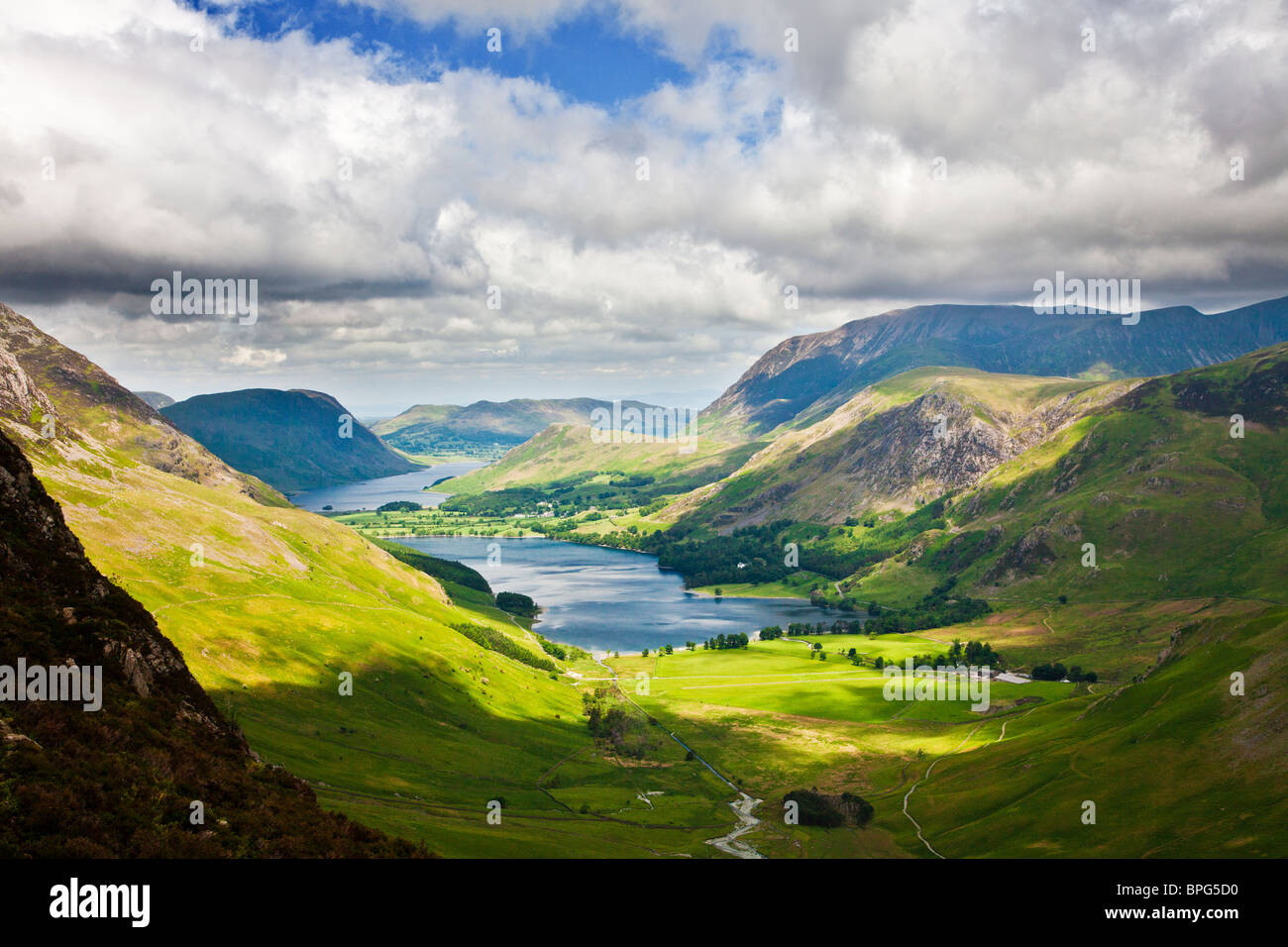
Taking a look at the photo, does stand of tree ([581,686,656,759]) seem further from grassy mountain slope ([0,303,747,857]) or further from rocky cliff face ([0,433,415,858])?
rocky cliff face ([0,433,415,858])

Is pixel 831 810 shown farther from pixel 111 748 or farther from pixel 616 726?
pixel 111 748

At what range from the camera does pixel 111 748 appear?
3709 cm

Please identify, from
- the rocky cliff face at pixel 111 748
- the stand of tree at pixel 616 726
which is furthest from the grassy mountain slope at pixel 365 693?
the rocky cliff face at pixel 111 748

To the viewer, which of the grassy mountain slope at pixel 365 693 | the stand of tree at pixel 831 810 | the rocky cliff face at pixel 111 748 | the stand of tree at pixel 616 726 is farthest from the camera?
the stand of tree at pixel 616 726

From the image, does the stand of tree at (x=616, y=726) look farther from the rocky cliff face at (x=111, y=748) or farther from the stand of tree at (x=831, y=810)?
the rocky cliff face at (x=111, y=748)

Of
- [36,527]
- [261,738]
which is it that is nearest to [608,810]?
[261,738]

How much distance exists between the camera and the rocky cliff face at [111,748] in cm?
3045

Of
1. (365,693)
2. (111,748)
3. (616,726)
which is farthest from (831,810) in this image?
(111,748)

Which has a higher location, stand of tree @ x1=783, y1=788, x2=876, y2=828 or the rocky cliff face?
the rocky cliff face

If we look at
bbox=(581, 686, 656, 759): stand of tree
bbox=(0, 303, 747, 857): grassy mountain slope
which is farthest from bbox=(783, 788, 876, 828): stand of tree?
bbox=(581, 686, 656, 759): stand of tree

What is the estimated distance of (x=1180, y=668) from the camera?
122 metres

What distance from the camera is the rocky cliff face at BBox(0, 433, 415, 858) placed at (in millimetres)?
30453
